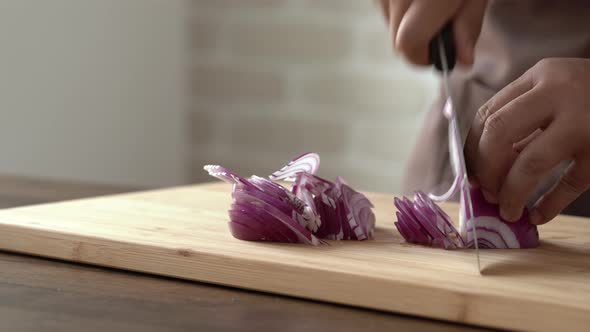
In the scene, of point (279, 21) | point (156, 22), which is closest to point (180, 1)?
point (156, 22)

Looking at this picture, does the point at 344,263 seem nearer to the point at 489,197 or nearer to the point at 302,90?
the point at 489,197

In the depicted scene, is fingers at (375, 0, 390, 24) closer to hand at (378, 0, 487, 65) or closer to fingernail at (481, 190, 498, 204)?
hand at (378, 0, 487, 65)

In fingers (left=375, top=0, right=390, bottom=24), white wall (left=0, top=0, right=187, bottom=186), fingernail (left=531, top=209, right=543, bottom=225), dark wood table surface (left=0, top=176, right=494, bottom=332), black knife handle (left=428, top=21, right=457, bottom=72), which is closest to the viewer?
dark wood table surface (left=0, top=176, right=494, bottom=332)

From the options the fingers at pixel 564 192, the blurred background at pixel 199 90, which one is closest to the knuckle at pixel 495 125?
the fingers at pixel 564 192

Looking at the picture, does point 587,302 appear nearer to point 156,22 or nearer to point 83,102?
point 83,102

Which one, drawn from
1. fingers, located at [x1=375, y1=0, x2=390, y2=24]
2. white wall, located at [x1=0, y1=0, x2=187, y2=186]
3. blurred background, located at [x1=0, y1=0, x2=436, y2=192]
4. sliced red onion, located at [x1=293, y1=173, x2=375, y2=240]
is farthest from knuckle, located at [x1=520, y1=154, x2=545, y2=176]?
white wall, located at [x1=0, y1=0, x2=187, y2=186]

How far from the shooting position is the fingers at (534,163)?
994 millimetres

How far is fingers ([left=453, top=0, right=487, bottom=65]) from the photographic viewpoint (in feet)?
4.01

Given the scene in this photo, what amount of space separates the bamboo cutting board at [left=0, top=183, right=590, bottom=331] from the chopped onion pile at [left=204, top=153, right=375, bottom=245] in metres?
0.02

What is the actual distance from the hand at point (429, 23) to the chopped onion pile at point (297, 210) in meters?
0.20

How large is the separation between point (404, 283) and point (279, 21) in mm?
1963

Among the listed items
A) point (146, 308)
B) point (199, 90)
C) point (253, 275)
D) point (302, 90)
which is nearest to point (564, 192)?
point (253, 275)

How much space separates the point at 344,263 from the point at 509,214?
231 millimetres

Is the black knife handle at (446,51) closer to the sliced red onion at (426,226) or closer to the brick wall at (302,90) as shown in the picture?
the sliced red onion at (426,226)
